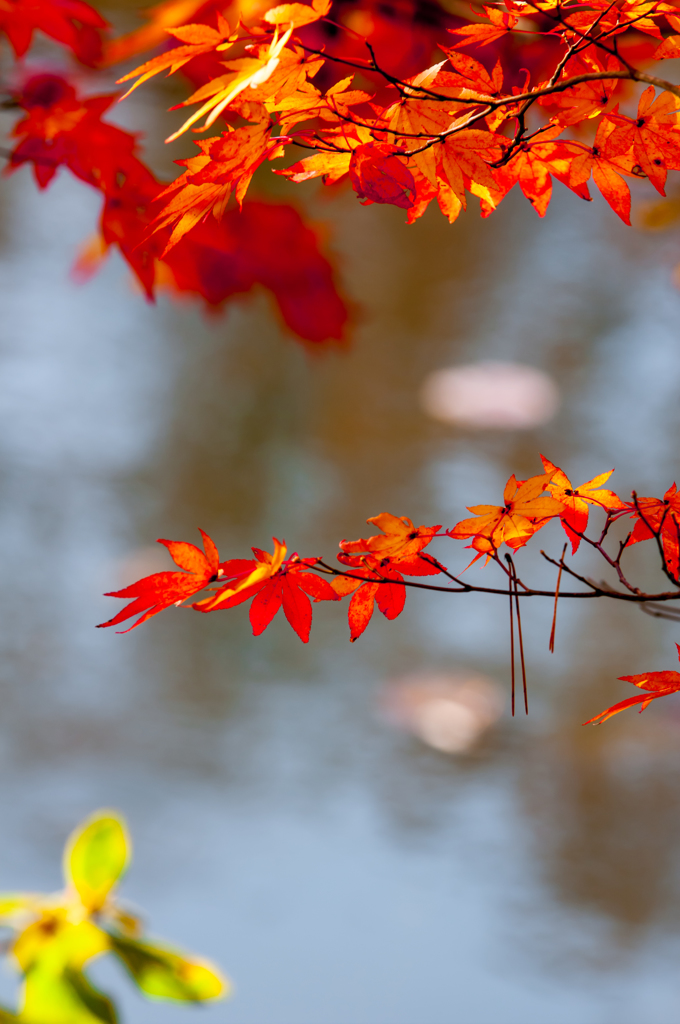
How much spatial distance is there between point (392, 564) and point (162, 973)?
1.02 ft

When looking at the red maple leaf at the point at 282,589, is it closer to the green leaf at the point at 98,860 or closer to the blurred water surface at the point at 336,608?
the green leaf at the point at 98,860

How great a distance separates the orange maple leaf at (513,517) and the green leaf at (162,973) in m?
0.33

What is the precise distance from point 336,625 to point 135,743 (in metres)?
0.56

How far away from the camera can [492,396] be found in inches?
105

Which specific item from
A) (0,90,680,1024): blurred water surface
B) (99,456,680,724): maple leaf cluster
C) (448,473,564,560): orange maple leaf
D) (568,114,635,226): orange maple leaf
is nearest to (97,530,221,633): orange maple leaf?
(99,456,680,724): maple leaf cluster

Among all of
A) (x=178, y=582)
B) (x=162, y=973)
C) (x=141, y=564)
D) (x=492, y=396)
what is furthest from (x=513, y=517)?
(x=492, y=396)

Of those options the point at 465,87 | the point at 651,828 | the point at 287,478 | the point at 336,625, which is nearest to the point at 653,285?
the point at 287,478

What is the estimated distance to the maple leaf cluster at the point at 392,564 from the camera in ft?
1.15

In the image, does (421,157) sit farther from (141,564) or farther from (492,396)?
(492,396)

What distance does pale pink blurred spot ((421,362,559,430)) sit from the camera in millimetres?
2588

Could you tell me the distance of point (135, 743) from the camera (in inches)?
68.4

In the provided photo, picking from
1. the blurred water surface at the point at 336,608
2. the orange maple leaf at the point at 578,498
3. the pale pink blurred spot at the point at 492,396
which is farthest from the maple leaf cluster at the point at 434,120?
the pale pink blurred spot at the point at 492,396

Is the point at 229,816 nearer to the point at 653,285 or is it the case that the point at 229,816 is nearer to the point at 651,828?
the point at 651,828

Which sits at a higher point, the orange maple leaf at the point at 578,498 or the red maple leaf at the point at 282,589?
the orange maple leaf at the point at 578,498
